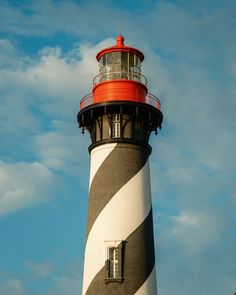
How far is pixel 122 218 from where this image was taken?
24.6 meters

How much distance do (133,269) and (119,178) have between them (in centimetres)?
337

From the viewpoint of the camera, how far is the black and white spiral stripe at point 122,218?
24250 millimetres

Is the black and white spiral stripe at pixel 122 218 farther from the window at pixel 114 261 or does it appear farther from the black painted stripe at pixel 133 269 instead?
the window at pixel 114 261

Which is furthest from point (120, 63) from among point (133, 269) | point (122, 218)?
point (133, 269)

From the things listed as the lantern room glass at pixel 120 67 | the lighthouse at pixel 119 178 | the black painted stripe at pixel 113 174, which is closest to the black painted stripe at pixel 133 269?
the lighthouse at pixel 119 178

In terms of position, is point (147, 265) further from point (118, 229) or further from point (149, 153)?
point (149, 153)

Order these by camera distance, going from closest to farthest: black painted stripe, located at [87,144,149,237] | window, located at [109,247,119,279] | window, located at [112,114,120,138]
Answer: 1. window, located at [109,247,119,279]
2. black painted stripe, located at [87,144,149,237]
3. window, located at [112,114,120,138]

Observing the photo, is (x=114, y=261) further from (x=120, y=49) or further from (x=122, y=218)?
(x=120, y=49)

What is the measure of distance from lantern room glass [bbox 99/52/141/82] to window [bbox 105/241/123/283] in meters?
6.61

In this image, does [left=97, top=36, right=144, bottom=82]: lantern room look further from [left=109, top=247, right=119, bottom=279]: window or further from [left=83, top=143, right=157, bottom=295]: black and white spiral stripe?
[left=109, top=247, right=119, bottom=279]: window

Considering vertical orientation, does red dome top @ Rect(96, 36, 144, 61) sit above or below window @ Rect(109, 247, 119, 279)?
above

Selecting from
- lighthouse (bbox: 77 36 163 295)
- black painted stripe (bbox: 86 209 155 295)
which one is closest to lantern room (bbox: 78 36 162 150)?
lighthouse (bbox: 77 36 163 295)

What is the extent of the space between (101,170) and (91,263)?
3.47 metres

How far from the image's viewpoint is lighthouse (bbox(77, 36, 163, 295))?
2428cm
